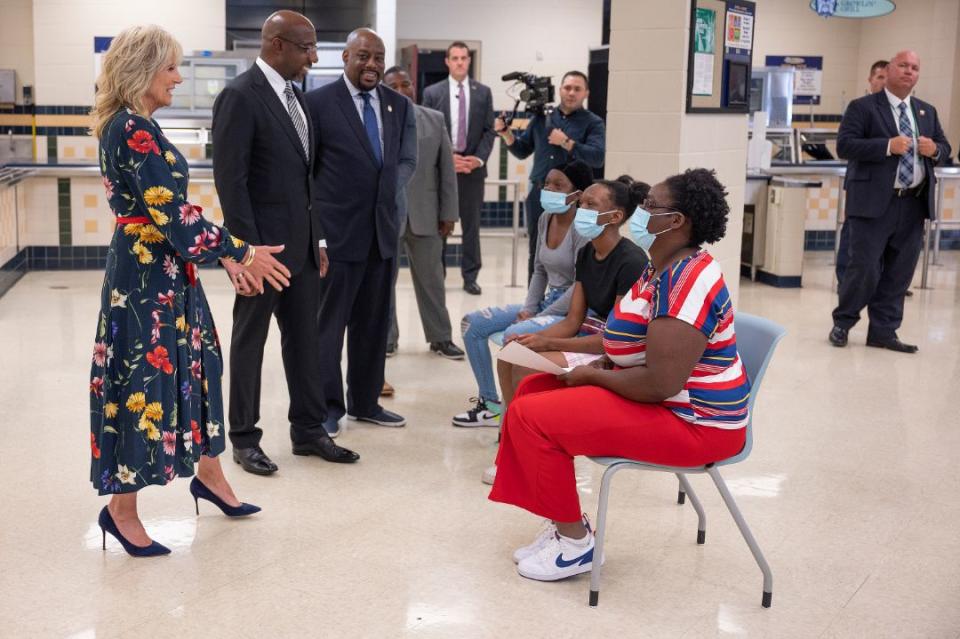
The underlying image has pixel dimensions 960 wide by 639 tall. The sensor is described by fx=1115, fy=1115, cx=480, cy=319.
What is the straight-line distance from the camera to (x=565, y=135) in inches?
254

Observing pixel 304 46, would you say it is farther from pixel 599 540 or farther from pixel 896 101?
pixel 896 101

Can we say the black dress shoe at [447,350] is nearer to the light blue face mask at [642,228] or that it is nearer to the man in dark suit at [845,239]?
the man in dark suit at [845,239]

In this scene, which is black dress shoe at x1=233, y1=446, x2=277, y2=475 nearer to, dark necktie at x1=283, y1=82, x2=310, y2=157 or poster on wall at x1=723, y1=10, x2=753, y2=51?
dark necktie at x1=283, y1=82, x2=310, y2=157

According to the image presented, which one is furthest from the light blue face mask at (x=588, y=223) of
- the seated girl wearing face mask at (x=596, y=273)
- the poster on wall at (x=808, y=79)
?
the poster on wall at (x=808, y=79)

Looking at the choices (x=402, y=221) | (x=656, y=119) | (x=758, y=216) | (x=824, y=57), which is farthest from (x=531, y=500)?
(x=824, y=57)

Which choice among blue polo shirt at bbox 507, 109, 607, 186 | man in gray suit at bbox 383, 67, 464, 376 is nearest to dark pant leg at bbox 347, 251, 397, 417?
man in gray suit at bbox 383, 67, 464, 376

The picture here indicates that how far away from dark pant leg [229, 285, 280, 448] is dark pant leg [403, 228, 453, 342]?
79.4 inches

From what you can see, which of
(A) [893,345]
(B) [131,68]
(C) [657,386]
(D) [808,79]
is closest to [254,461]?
(B) [131,68]

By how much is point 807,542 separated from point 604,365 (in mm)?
905

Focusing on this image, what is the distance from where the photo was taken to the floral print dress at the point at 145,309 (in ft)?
9.92

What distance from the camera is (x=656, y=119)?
538cm

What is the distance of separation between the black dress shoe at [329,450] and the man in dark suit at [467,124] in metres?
3.76

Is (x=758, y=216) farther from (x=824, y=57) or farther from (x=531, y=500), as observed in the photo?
(x=531, y=500)

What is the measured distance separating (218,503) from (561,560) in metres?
1.16
